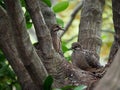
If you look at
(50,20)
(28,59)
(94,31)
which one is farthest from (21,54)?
(94,31)

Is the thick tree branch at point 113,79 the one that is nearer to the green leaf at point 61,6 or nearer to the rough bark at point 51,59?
the rough bark at point 51,59

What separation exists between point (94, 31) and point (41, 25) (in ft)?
3.42

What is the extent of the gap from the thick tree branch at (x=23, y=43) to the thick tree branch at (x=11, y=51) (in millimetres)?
81

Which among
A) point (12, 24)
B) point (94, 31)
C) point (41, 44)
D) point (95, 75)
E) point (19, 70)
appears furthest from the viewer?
point (94, 31)

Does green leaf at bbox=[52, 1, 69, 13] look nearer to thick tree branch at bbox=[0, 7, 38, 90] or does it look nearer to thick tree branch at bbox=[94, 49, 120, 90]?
thick tree branch at bbox=[0, 7, 38, 90]

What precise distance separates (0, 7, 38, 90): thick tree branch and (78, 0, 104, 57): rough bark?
107 cm

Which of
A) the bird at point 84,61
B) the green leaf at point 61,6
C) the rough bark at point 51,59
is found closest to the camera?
the rough bark at point 51,59

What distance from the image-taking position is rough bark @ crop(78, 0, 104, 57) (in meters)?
2.70

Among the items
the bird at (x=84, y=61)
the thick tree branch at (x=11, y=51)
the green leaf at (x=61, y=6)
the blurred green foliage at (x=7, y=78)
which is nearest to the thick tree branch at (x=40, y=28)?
the thick tree branch at (x=11, y=51)

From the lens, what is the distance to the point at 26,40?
1585mm

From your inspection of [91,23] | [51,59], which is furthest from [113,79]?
[91,23]

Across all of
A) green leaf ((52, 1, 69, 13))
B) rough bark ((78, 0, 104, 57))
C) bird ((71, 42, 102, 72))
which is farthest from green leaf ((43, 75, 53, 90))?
bird ((71, 42, 102, 72))

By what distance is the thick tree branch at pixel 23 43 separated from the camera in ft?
4.95

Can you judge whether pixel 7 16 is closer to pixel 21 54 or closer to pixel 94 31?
pixel 21 54
